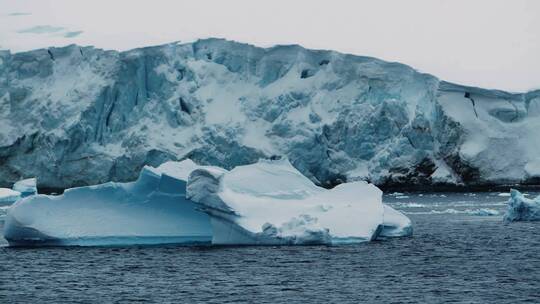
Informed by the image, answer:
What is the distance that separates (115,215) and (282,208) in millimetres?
2735

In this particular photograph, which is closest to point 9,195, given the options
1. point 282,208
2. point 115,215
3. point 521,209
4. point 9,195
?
point 9,195

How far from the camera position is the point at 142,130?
1296 inches

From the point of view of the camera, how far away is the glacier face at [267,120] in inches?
1276

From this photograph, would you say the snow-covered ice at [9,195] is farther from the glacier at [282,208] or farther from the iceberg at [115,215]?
the glacier at [282,208]

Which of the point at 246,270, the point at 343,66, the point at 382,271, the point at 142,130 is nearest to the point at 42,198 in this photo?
the point at 246,270

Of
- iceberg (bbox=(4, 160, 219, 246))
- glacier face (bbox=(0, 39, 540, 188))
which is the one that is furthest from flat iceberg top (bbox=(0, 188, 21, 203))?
iceberg (bbox=(4, 160, 219, 246))

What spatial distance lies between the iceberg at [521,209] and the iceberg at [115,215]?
24.8 ft

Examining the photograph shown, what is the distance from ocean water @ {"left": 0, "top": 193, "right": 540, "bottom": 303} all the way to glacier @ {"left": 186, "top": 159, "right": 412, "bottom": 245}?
0.90 feet

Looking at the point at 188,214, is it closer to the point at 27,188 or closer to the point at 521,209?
the point at 521,209

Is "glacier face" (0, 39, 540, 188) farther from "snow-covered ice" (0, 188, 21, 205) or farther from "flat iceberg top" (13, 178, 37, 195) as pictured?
"flat iceberg top" (13, 178, 37, 195)

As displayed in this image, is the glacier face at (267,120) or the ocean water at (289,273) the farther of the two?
the glacier face at (267,120)

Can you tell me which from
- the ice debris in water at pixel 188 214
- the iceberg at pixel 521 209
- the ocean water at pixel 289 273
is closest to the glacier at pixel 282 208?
the ice debris in water at pixel 188 214

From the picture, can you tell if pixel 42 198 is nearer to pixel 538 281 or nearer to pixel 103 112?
pixel 538 281

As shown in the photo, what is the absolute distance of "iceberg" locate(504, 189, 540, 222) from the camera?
21031 millimetres
